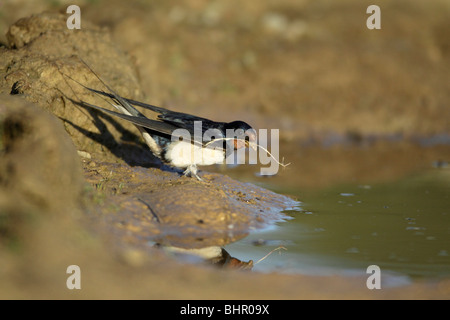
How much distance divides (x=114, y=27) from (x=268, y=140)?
4146 millimetres

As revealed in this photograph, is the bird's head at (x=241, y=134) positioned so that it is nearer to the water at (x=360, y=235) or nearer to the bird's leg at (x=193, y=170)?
the bird's leg at (x=193, y=170)

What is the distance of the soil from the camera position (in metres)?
3.80

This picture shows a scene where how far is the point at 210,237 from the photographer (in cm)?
507

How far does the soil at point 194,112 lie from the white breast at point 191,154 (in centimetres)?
25

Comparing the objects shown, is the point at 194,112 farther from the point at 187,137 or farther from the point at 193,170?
the point at 187,137

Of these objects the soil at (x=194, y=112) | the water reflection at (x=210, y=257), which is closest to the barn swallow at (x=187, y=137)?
the soil at (x=194, y=112)

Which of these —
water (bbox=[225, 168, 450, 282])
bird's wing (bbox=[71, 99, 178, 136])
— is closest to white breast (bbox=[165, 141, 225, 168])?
bird's wing (bbox=[71, 99, 178, 136])

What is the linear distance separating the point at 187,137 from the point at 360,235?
1948mm

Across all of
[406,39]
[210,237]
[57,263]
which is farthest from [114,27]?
[57,263]

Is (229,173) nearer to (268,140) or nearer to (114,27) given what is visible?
(268,140)

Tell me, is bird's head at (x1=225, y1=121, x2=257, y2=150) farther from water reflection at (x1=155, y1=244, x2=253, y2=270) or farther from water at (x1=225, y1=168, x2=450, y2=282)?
water reflection at (x1=155, y1=244, x2=253, y2=270)

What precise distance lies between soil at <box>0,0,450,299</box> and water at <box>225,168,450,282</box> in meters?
0.28

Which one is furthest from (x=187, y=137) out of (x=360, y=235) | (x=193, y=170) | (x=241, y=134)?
(x=360, y=235)
